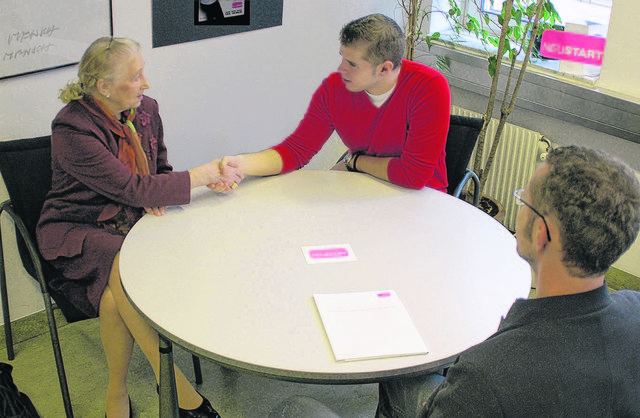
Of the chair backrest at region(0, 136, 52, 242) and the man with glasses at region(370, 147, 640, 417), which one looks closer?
the man with glasses at region(370, 147, 640, 417)

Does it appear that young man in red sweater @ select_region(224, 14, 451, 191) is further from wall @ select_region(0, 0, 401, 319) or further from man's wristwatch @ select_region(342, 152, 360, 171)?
wall @ select_region(0, 0, 401, 319)

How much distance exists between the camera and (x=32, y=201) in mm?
2414

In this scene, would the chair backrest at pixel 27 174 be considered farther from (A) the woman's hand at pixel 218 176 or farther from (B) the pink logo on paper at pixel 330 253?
(B) the pink logo on paper at pixel 330 253

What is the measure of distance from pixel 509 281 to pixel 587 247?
711 millimetres

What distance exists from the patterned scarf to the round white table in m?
0.19

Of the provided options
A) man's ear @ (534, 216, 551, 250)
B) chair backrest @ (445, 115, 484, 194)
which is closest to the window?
chair backrest @ (445, 115, 484, 194)

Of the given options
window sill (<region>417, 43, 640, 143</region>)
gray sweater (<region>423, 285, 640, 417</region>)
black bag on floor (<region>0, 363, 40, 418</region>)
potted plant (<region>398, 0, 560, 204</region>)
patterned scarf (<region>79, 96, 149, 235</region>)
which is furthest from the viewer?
potted plant (<region>398, 0, 560, 204</region>)

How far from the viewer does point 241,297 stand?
184cm

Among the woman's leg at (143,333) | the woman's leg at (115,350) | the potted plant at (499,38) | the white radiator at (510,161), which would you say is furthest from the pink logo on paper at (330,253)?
the white radiator at (510,161)

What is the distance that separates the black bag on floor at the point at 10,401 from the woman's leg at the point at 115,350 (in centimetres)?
25

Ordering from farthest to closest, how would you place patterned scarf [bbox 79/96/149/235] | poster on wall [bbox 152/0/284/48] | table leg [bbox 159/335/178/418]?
poster on wall [bbox 152/0/284/48], patterned scarf [bbox 79/96/149/235], table leg [bbox 159/335/178/418]

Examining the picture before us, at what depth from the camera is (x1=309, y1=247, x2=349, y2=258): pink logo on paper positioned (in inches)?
80.4

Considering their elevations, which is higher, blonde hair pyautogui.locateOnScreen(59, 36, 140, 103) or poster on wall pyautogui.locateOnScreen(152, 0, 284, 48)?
poster on wall pyautogui.locateOnScreen(152, 0, 284, 48)

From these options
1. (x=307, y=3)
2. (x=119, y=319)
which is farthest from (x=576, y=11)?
(x=119, y=319)
